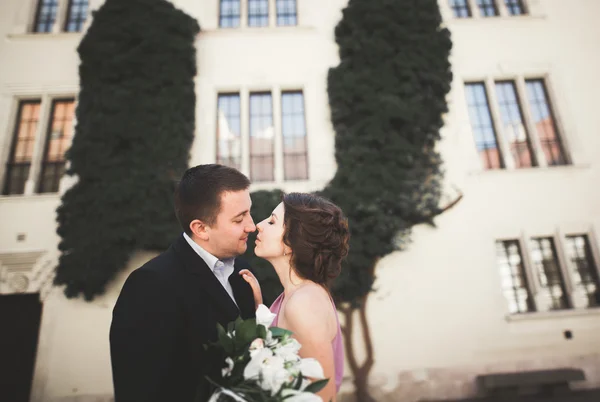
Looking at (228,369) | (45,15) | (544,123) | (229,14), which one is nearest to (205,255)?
(228,369)

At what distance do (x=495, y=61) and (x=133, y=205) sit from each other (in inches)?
385

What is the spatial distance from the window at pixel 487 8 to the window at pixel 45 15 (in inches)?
470

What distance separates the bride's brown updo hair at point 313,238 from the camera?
2.48 metres

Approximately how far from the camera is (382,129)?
25.1ft

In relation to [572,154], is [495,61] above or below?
above

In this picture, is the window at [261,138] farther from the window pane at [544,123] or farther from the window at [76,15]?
the window pane at [544,123]

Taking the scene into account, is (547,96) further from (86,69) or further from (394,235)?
(86,69)

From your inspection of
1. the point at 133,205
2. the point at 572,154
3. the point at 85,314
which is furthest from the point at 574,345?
the point at 85,314

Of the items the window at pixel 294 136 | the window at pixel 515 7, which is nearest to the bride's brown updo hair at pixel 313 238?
the window at pixel 294 136

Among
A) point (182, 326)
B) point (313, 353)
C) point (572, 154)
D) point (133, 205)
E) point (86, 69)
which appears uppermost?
point (86, 69)

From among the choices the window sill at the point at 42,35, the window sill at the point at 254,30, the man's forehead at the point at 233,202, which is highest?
the window sill at the point at 254,30

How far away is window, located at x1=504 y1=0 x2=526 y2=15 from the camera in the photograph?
9492mm

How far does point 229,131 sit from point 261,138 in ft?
2.79

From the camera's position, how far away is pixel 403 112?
760 cm
